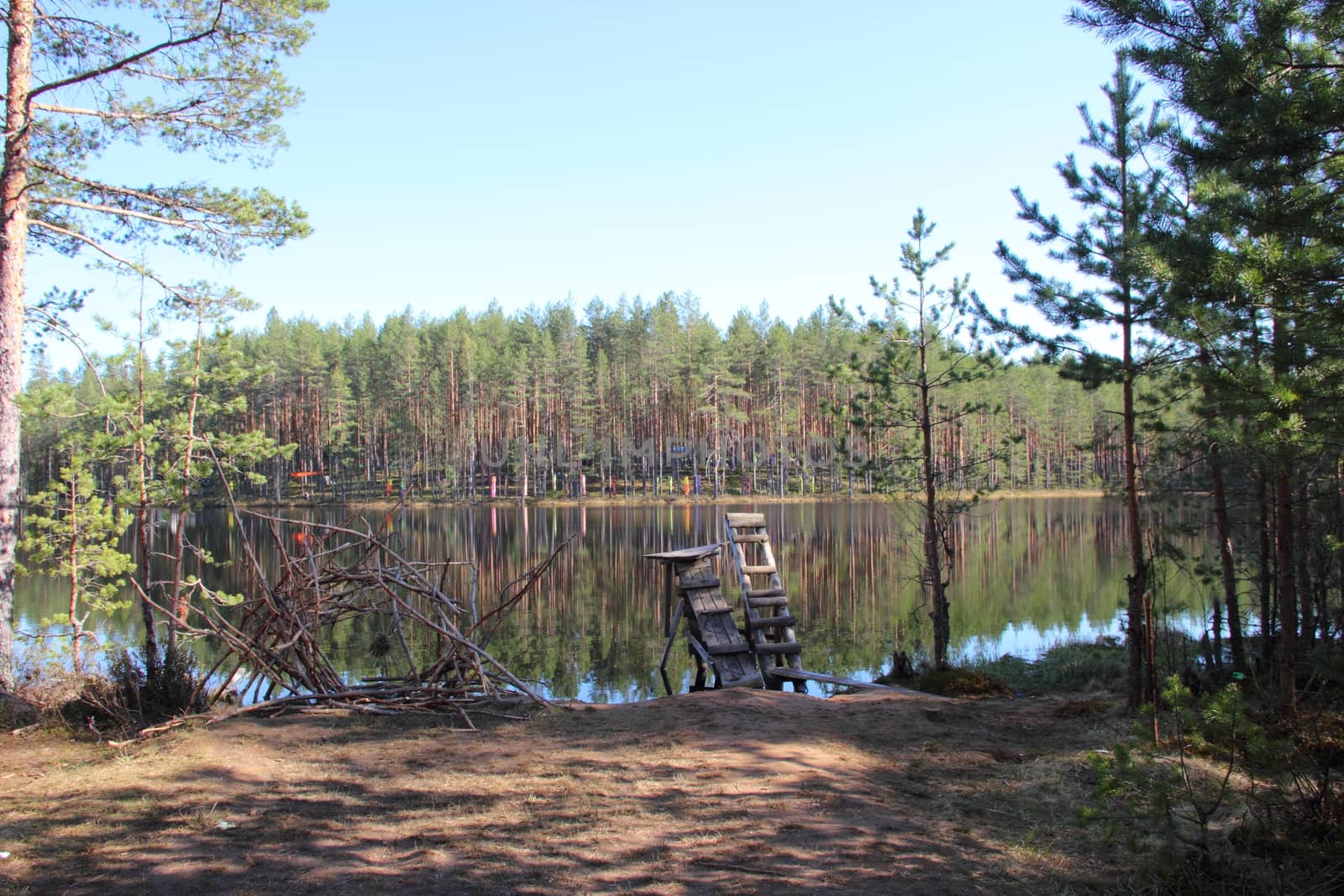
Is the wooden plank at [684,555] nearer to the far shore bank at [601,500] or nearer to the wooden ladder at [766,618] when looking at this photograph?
the wooden ladder at [766,618]

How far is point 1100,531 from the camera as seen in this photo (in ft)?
128

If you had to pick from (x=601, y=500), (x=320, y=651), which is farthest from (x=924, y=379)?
(x=601, y=500)

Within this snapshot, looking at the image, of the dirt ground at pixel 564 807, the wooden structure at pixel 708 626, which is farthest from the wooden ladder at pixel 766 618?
the dirt ground at pixel 564 807

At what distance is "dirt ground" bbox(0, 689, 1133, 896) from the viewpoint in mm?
4078

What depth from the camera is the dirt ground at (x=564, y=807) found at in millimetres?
4078

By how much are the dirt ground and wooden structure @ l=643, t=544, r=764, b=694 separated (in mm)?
4106

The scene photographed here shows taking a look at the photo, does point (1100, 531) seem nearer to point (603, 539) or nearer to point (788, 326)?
point (603, 539)

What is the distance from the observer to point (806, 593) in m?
23.1

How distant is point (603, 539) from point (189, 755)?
33844 mm

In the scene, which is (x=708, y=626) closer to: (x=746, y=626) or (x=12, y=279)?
(x=746, y=626)

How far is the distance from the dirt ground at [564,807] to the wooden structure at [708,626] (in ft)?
13.5

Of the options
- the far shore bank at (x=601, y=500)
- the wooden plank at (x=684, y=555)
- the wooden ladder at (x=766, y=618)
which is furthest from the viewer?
the far shore bank at (x=601, y=500)

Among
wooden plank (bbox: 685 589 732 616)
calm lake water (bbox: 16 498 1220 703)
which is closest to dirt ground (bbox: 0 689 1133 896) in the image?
calm lake water (bbox: 16 498 1220 703)

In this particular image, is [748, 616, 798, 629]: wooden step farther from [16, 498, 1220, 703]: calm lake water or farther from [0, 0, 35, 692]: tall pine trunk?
[0, 0, 35, 692]: tall pine trunk
